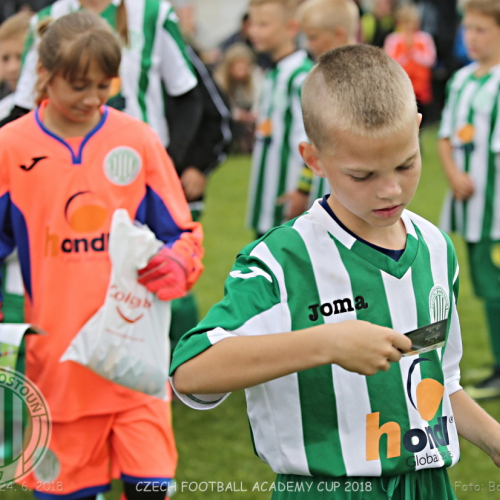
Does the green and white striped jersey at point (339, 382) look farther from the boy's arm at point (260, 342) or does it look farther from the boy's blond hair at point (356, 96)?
the boy's blond hair at point (356, 96)

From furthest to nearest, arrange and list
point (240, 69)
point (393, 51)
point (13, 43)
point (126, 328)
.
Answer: point (393, 51), point (240, 69), point (13, 43), point (126, 328)

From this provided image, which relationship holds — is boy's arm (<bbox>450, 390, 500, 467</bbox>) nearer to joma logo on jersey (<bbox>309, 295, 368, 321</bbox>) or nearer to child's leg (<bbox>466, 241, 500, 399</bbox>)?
joma logo on jersey (<bbox>309, 295, 368, 321</bbox>)

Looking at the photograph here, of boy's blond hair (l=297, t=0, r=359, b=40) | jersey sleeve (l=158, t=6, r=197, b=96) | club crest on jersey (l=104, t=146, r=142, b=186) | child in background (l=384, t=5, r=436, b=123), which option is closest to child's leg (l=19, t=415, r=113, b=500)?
club crest on jersey (l=104, t=146, r=142, b=186)

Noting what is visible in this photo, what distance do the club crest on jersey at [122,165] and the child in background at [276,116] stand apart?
2.12 meters

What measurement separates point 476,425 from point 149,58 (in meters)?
2.47

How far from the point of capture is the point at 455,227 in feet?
15.7

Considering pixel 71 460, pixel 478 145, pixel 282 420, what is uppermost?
pixel 282 420

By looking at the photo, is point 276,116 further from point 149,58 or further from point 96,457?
point 96,457

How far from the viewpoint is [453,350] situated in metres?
1.94

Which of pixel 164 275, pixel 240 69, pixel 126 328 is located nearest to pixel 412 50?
pixel 240 69

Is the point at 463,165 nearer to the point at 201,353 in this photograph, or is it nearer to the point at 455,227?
the point at 455,227

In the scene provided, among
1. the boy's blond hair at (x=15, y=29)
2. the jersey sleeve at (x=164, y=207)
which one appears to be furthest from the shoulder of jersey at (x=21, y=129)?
the boy's blond hair at (x=15, y=29)

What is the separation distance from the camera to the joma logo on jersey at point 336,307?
1707 mm

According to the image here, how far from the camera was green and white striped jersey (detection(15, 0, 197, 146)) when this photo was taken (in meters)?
3.62
